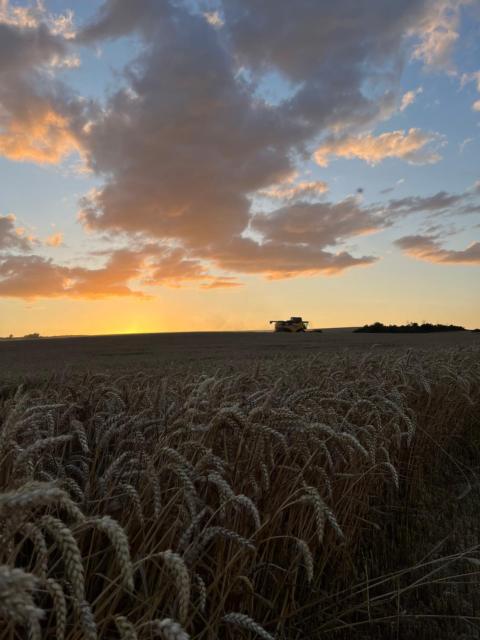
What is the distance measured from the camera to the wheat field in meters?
1.46

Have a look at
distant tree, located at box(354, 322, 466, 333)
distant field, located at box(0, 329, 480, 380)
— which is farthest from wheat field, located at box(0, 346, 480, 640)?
distant tree, located at box(354, 322, 466, 333)

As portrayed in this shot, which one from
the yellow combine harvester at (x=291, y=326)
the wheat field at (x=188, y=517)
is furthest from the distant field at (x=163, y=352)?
the yellow combine harvester at (x=291, y=326)

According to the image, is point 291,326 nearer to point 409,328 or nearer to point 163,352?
point 409,328

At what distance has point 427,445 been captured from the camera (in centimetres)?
574

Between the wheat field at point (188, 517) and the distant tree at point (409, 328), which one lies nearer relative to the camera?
the wheat field at point (188, 517)

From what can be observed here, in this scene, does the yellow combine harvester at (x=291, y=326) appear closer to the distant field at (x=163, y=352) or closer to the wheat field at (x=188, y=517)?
the distant field at (x=163, y=352)

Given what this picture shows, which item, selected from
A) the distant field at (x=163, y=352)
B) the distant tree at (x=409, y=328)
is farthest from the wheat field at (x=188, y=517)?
the distant tree at (x=409, y=328)

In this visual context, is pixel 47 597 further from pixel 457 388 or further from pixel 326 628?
pixel 457 388

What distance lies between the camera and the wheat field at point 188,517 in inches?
57.5

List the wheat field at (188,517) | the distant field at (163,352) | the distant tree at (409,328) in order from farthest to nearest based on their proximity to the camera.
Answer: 1. the distant tree at (409,328)
2. the distant field at (163,352)
3. the wheat field at (188,517)

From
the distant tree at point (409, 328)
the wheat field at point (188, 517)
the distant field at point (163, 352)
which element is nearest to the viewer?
the wheat field at point (188, 517)

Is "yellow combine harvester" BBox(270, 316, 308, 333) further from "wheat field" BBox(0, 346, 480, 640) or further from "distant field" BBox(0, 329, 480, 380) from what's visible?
"wheat field" BBox(0, 346, 480, 640)

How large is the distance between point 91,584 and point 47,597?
0.23 metres

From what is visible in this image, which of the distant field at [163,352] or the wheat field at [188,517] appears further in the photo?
the distant field at [163,352]
